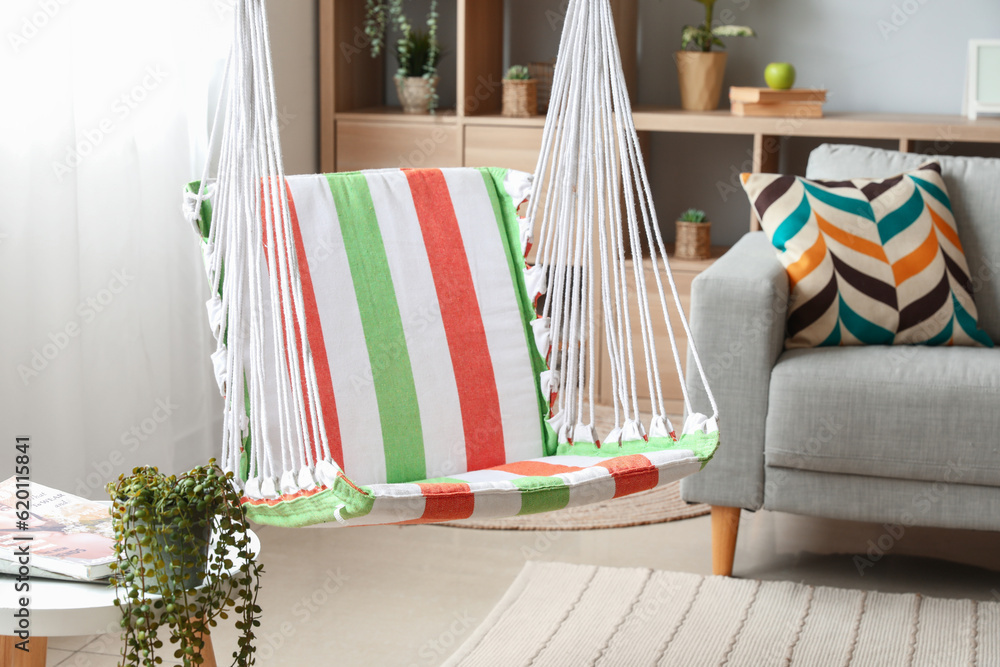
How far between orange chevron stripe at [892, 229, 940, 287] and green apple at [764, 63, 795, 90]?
3.07 ft

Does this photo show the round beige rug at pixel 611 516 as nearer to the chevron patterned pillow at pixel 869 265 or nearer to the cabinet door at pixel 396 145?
the chevron patterned pillow at pixel 869 265

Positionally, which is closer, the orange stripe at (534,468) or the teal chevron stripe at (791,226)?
the orange stripe at (534,468)

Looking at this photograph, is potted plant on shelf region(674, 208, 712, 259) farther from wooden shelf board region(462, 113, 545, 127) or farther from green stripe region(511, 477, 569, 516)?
green stripe region(511, 477, 569, 516)

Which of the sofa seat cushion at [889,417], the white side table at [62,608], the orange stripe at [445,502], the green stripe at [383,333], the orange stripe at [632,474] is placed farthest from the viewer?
the sofa seat cushion at [889,417]

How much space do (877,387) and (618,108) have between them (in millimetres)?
753

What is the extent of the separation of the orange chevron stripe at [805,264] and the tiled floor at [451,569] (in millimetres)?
585

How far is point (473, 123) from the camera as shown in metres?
3.14

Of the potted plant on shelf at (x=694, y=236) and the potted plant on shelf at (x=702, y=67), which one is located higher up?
the potted plant on shelf at (x=702, y=67)

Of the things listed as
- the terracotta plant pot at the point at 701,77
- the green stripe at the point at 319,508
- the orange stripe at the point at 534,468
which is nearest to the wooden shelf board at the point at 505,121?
the terracotta plant pot at the point at 701,77

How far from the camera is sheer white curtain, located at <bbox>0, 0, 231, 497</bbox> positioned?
6.56ft

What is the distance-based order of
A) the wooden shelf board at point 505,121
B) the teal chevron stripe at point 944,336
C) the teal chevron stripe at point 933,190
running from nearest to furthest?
the teal chevron stripe at point 944,336, the teal chevron stripe at point 933,190, the wooden shelf board at point 505,121

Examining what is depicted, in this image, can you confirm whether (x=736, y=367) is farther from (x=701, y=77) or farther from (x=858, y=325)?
(x=701, y=77)

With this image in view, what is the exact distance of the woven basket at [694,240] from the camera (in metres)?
3.13

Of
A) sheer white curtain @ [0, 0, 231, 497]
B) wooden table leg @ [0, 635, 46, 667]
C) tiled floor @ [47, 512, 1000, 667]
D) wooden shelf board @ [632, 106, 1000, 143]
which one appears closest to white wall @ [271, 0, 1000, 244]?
wooden shelf board @ [632, 106, 1000, 143]
